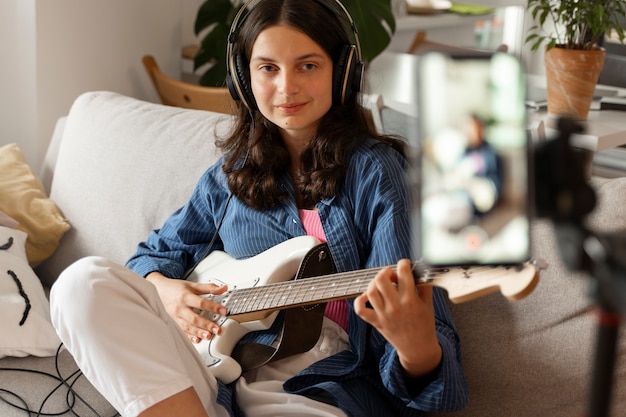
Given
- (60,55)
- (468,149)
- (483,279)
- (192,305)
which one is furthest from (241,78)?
(60,55)

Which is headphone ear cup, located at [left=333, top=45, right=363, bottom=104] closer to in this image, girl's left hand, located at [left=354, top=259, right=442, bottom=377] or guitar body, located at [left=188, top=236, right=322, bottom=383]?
guitar body, located at [left=188, top=236, right=322, bottom=383]

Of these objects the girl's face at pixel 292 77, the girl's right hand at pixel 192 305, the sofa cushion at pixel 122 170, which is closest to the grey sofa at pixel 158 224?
the sofa cushion at pixel 122 170

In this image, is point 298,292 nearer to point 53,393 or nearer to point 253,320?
point 253,320

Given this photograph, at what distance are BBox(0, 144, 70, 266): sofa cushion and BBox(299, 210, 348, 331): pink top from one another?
2.45 feet

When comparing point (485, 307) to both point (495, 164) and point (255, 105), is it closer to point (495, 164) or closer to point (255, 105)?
point (255, 105)

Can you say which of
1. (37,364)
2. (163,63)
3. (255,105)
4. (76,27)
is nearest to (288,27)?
(255,105)

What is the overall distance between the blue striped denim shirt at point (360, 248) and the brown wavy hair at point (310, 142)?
0.02 m

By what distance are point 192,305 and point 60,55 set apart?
1393 mm

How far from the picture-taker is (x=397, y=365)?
1186mm

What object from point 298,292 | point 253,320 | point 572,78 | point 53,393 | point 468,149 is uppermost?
point 468,149

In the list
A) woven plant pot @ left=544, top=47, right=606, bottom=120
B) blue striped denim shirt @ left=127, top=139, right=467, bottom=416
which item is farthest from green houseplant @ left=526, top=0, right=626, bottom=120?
blue striped denim shirt @ left=127, top=139, right=467, bottom=416

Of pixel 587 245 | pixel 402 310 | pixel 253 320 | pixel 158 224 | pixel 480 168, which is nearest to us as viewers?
pixel 587 245

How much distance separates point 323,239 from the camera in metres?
1.43

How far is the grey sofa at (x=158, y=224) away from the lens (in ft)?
4.36
